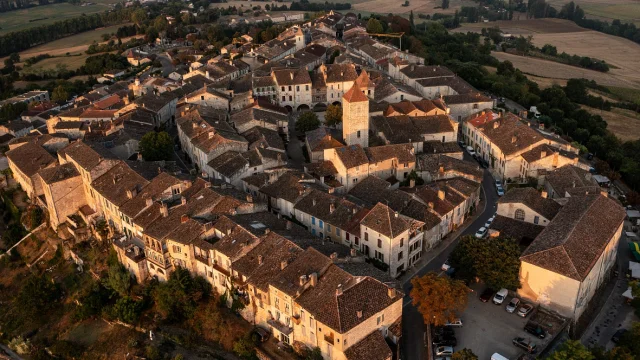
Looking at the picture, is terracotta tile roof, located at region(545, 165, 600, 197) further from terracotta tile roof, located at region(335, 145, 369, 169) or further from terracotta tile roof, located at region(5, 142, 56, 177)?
terracotta tile roof, located at region(5, 142, 56, 177)

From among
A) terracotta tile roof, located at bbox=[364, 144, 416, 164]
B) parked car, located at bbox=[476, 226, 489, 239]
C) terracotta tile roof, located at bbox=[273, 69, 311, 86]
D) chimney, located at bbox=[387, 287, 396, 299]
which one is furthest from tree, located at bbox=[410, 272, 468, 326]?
terracotta tile roof, located at bbox=[273, 69, 311, 86]

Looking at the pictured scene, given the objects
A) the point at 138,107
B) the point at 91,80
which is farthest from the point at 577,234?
the point at 91,80

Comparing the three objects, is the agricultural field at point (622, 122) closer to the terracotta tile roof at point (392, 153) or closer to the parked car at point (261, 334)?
the terracotta tile roof at point (392, 153)

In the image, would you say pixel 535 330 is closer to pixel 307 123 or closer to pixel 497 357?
pixel 497 357

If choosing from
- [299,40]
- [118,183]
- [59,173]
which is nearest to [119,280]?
[118,183]

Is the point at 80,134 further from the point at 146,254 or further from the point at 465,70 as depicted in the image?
the point at 465,70

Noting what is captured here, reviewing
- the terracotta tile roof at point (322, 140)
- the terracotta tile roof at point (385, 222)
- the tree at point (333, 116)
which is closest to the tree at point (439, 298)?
the terracotta tile roof at point (385, 222)
